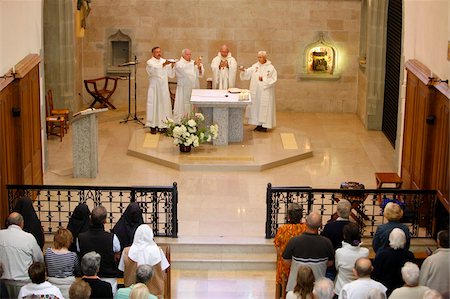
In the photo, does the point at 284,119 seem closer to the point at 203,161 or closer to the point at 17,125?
the point at 203,161

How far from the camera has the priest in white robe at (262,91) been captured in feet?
67.7

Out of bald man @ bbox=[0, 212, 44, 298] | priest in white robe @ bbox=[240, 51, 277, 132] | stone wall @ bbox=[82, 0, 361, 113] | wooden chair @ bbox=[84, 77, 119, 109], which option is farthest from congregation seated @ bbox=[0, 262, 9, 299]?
stone wall @ bbox=[82, 0, 361, 113]

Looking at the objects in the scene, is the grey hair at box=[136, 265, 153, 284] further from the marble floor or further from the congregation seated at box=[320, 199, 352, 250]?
the marble floor

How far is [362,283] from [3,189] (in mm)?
6183

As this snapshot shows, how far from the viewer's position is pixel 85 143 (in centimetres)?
1712

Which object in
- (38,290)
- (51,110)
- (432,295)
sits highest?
(51,110)

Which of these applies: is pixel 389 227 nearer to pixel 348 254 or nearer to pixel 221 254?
pixel 348 254

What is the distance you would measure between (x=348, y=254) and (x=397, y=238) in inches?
23.5

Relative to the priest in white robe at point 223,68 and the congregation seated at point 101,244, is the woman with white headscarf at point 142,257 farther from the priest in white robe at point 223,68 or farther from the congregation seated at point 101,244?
the priest in white robe at point 223,68

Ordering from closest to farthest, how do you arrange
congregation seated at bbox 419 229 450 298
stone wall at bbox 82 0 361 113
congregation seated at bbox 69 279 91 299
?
1. congregation seated at bbox 69 279 91 299
2. congregation seated at bbox 419 229 450 298
3. stone wall at bbox 82 0 361 113

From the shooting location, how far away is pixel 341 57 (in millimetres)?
23766

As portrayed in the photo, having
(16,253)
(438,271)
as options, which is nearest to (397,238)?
(438,271)

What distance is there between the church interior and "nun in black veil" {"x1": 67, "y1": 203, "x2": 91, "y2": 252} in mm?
1878

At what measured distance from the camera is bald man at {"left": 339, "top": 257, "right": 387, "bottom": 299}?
9922 millimetres
